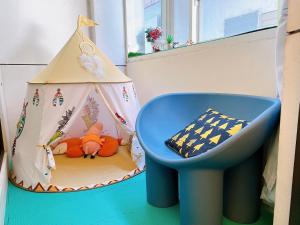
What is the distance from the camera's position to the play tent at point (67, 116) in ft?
5.30

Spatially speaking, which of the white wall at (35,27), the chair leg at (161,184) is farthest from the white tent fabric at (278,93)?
the white wall at (35,27)

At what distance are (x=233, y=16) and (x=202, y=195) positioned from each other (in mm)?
1427

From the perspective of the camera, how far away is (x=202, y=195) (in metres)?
1.02

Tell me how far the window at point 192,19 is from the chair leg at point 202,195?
90 centimetres

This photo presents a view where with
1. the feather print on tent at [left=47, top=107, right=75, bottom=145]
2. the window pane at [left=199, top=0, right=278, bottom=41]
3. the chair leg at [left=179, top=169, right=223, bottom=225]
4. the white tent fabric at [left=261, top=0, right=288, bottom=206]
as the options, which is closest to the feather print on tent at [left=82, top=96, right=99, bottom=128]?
the feather print on tent at [left=47, top=107, right=75, bottom=145]

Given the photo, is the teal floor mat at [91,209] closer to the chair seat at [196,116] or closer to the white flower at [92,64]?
the chair seat at [196,116]

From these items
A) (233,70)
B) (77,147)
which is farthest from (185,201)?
(77,147)

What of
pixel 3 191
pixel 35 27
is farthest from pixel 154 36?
pixel 3 191

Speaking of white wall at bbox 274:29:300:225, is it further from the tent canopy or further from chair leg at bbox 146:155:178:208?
the tent canopy

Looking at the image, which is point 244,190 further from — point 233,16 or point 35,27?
point 35,27

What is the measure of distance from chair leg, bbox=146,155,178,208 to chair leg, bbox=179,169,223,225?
238mm

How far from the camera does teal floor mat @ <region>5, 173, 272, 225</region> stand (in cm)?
125

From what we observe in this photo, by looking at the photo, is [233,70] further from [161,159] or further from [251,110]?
[161,159]

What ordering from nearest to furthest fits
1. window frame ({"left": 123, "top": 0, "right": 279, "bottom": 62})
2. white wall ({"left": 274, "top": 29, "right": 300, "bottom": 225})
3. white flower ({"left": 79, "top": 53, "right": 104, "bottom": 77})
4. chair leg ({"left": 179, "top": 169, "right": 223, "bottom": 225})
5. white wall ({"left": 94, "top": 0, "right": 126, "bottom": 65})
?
1. white wall ({"left": 274, "top": 29, "right": 300, "bottom": 225})
2. chair leg ({"left": 179, "top": 169, "right": 223, "bottom": 225})
3. white flower ({"left": 79, "top": 53, "right": 104, "bottom": 77})
4. window frame ({"left": 123, "top": 0, "right": 279, "bottom": 62})
5. white wall ({"left": 94, "top": 0, "right": 126, "bottom": 65})
